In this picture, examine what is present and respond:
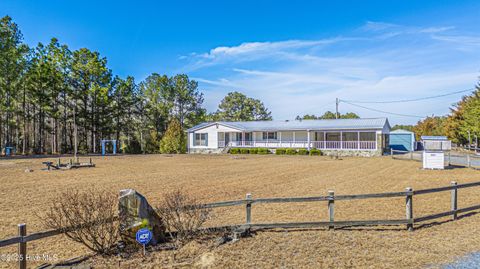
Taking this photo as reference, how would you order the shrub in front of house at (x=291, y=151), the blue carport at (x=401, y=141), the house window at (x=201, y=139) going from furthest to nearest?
the house window at (x=201, y=139)
the blue carport at (x=401, y=141)
the shrub in front of house at (x=291, y=151)

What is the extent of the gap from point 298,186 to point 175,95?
42.1 metres

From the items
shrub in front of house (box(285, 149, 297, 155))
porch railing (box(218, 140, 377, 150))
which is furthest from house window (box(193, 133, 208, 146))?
shrub in front of house (box(285, 149, 297, 155))

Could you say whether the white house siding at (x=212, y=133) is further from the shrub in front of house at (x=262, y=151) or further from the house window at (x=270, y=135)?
the shrub in front of house at (x=262, y=151)

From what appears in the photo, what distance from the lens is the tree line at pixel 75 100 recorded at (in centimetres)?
3472

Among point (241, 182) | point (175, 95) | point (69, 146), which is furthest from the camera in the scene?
point (175, 95)

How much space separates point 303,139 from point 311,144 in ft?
7.20

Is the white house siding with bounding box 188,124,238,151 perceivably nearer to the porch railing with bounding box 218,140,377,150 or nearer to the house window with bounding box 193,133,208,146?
the house window with bounding box 193,133,208,146

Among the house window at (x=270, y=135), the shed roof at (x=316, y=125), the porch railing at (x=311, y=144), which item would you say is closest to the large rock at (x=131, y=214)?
the shed roof at (x=316, y=125)

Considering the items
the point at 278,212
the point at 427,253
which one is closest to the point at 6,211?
the point at 278,212

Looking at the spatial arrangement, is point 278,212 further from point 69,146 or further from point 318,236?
point 69,146

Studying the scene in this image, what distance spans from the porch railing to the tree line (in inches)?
311

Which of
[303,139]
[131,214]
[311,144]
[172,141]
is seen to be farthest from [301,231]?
[172,141]

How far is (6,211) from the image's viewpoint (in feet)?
28.3

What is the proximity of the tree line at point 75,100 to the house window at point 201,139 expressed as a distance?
84.5 inches
